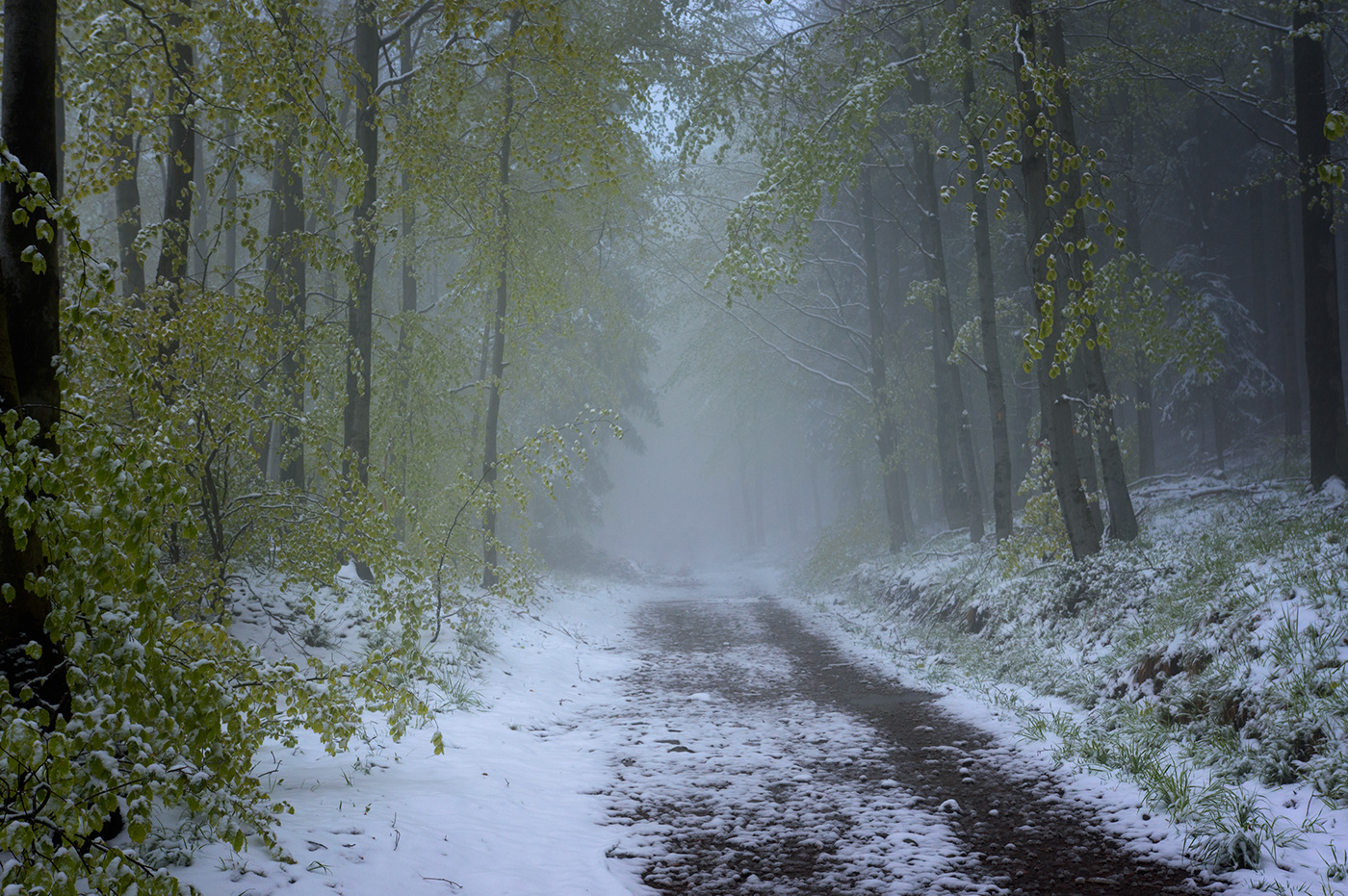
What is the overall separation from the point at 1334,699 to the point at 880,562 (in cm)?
1490

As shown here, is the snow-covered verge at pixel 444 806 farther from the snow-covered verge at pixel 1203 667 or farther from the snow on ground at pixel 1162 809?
the snow-covered verge at pixel 1203 667

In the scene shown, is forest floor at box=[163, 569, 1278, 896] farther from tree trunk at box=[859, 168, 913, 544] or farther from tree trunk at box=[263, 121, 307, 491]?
tree trunk at box=[859, 168, 913, 544]

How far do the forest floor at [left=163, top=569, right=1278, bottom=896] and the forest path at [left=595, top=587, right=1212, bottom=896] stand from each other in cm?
2

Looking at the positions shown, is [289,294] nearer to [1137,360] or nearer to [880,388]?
[880,388]

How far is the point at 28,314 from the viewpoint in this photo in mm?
3100

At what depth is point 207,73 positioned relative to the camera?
523 cm

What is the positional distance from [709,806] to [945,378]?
586 inches

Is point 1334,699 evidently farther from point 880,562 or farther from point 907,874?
point 880,562

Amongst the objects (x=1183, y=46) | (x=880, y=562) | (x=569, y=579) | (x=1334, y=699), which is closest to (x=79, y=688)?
(x=1334, y=699)

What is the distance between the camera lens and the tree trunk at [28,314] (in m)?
2.94

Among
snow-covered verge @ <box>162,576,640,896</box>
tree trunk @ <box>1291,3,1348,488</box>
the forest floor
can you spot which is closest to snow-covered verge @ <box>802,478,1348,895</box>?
the forest floor

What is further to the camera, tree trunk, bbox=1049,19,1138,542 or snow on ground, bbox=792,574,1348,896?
tree trunk, bbox=1049,19,1138,542

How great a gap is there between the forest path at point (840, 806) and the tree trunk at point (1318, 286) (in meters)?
7.33

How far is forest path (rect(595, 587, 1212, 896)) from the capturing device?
4.02 m
